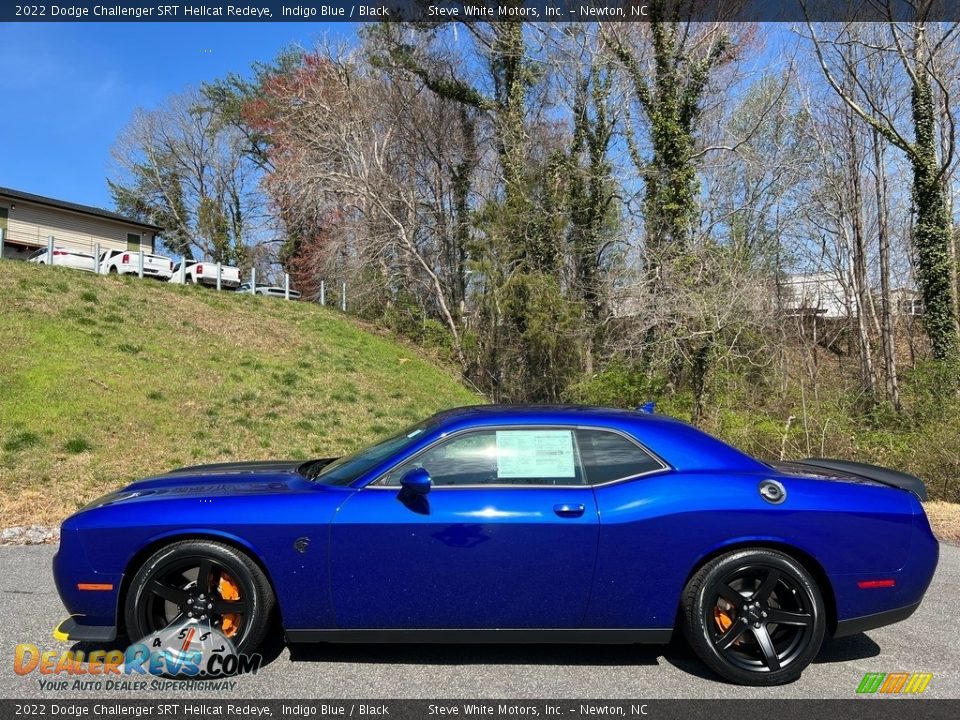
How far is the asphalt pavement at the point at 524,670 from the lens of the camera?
3311 millimetres

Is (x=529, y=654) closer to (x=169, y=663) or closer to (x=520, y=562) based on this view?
(x=520, y=562)

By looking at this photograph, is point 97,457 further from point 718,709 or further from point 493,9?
point 493,9

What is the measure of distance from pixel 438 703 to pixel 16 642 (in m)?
2.53

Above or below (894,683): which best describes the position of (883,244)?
above

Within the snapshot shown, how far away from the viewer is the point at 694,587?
3508mm

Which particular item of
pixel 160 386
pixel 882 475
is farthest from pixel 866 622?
pixel 160 386

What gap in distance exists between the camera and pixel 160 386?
1267cm

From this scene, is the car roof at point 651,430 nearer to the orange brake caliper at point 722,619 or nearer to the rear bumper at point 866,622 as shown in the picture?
the orange brake caliper at point 722,619

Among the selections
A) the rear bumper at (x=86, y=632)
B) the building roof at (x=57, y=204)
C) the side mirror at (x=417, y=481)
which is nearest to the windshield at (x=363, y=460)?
the side mirror at (x=417, y=481)

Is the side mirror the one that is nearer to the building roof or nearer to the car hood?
the car hood

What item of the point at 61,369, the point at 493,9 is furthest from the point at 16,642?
the point at 493,9

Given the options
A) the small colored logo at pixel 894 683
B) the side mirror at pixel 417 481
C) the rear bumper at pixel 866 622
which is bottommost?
the small colored logo at pixel 894 683

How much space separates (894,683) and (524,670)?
188 centimetres

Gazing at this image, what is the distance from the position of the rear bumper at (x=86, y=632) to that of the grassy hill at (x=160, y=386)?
14.3 ft
